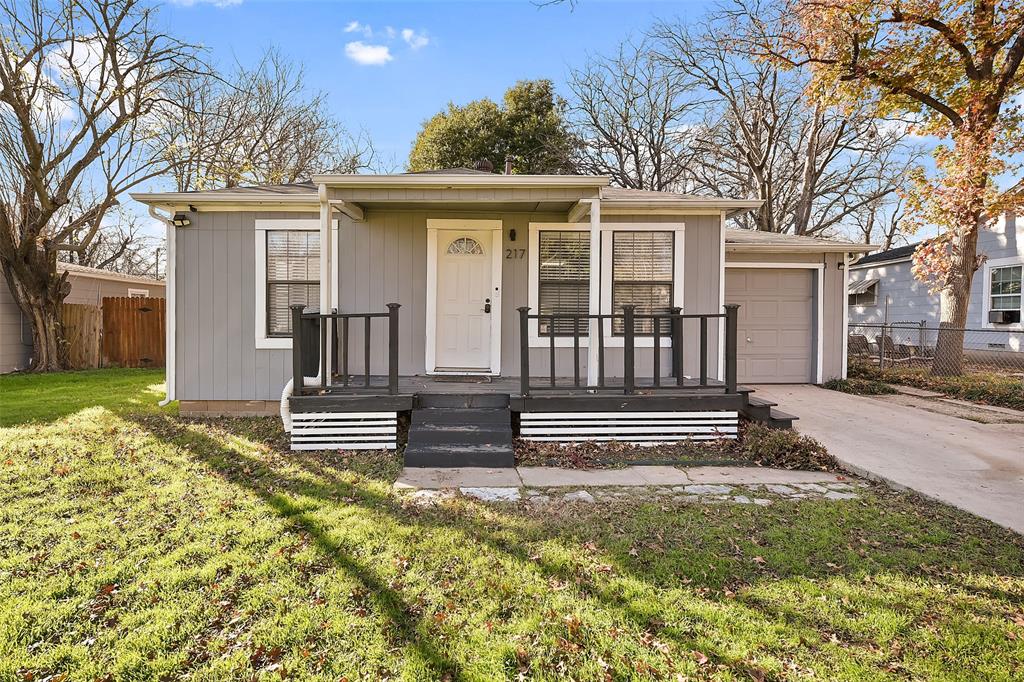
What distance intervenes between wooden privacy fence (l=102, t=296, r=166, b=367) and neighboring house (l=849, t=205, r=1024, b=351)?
17397mm

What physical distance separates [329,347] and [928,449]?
640 centimetres

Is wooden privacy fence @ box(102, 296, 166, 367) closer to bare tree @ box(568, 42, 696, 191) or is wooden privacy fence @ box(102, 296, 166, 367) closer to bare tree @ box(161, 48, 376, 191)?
bare tree @ box(161, 48, 376, 191)

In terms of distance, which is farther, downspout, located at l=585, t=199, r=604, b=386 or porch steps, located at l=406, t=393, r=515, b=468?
downspout, located at l=585, t=199, r=604, b=386

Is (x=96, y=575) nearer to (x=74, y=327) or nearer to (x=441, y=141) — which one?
(x=74, y=327)

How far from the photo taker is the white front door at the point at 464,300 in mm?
6605

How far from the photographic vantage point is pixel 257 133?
1616 centimetres

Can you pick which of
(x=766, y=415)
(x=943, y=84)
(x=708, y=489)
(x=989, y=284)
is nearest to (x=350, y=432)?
(x=708, y=489)

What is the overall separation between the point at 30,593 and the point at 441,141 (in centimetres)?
1626

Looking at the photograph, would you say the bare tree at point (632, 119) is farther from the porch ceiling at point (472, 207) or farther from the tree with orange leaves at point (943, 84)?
the porch ceiling at point (472, 207)

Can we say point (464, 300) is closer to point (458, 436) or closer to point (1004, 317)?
point (458, 436)

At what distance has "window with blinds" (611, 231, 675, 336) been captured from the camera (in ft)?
21.6

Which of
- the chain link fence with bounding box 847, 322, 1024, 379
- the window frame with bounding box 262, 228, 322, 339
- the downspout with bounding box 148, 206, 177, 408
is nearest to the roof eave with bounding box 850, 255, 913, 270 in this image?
the chain link fence with bounding box 847, 322, 1024, 379

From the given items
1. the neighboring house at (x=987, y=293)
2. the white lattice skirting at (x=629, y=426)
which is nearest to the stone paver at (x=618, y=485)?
the white lattice skirting at (x=629, y=426)

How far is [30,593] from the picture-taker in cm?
243
